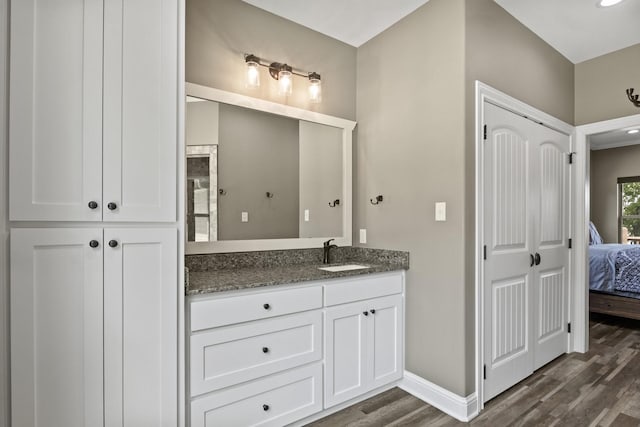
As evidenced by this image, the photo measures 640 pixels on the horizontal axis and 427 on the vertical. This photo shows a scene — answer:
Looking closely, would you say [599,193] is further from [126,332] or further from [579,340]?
[126,332]

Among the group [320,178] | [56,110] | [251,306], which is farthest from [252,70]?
[251,306]

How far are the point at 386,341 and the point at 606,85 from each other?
2820mm

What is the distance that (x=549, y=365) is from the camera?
9.18 ft

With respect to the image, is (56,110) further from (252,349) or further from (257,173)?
(252,349)

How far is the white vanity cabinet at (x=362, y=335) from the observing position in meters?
2.09

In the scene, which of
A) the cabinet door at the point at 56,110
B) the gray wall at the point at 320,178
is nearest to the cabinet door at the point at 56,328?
the cabinet door at the point at 56,110

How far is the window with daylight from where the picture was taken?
243 inches

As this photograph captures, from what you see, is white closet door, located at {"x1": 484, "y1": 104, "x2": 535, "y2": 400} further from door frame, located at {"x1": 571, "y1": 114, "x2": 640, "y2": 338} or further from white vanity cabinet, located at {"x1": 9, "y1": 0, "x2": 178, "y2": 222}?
white vanity cabinet, located at {"x1": 9, "y1": 0, "x2": 178, "y2": 222}

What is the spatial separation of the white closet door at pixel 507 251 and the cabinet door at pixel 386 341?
555 mm

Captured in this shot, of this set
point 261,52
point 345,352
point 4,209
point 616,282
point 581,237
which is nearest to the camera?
point 4,209

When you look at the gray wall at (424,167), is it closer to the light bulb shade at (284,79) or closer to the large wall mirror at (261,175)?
the large wall mirror at (261,175)

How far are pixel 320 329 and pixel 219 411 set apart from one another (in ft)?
2.19

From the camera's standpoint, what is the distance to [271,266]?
2447mm

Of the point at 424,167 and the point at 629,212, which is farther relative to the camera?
the point at 629,212
